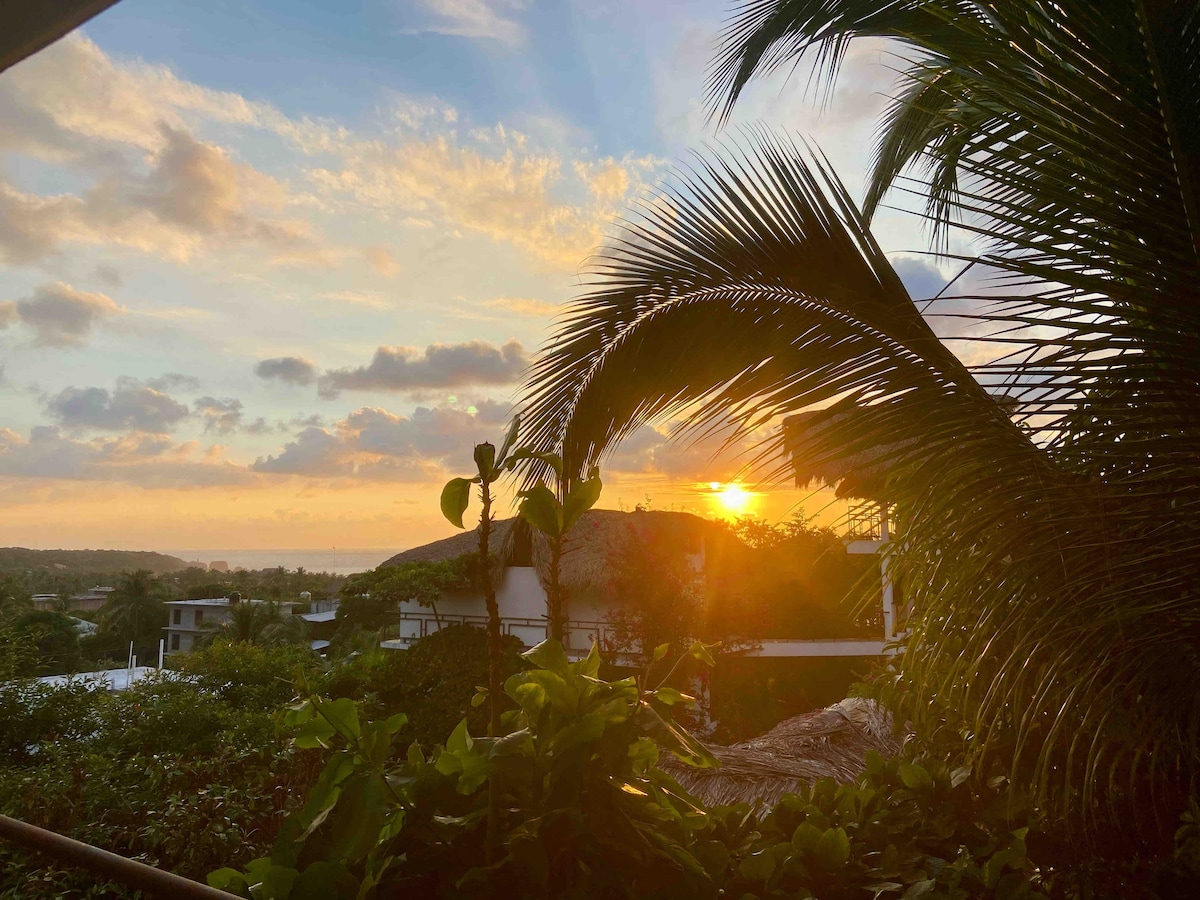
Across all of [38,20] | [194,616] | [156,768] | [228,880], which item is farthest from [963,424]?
[194,616]

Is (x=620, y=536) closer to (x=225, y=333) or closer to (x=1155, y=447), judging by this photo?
(x=225, y=333)

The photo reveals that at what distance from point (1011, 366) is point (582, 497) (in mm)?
919

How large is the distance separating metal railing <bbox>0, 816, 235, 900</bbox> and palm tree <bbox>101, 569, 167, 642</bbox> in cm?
2254

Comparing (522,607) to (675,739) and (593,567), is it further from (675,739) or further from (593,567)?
(675,739)

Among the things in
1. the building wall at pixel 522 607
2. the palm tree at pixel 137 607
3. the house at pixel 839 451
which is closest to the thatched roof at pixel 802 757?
the house at pixel 839 451

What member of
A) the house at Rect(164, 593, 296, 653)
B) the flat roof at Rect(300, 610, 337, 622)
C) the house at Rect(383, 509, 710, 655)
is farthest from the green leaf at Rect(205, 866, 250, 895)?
the flat roof at Rect(300, 610, 337, 622)

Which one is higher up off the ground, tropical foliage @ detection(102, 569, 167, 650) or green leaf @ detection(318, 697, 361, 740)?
green leaf @ detection(318, 697, 361, 740)

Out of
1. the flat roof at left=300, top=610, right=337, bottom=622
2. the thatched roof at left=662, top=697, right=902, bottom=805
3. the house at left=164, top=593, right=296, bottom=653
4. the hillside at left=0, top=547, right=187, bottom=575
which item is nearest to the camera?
the thatched roof at left=662, top=697, right=902, bottom=805

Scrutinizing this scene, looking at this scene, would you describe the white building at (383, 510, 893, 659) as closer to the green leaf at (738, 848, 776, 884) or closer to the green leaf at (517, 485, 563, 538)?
the green leaf at (738, 848, 776, 884)

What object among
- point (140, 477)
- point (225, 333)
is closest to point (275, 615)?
point (140, 477)

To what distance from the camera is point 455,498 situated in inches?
34.4

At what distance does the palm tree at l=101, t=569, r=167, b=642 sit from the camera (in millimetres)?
21891

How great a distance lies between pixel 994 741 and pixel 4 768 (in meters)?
5.12

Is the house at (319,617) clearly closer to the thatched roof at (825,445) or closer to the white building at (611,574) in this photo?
the white building at (611,574)
